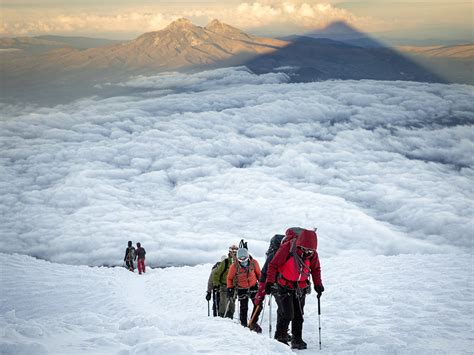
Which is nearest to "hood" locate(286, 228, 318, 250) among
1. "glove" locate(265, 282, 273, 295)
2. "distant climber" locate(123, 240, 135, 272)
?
"glove" locate(265, 282, 273, 295)

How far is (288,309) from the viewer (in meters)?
6.72

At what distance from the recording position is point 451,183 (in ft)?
518

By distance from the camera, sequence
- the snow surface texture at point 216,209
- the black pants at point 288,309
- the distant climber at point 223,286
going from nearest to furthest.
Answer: the black pants at point 288,309, the distant climber at point 223,286, the snow surface texture at point 216,209

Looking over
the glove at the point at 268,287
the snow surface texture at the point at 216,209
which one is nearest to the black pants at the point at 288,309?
the glove at the point at 268,287

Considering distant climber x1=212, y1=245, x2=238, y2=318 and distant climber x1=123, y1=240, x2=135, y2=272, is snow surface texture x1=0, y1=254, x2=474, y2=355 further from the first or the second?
distant climber x1=123, y1=240, x2=135, y2=272

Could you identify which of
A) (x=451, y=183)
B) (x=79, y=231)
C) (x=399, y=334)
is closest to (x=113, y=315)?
(x=399, y=334)

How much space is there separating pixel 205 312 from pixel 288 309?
6.48 meters

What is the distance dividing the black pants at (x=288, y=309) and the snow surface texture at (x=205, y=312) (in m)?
0.47

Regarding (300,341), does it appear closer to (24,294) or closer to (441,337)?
(441,337)

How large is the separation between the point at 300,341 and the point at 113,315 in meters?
6.91

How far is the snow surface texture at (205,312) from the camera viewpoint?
19.1 ft

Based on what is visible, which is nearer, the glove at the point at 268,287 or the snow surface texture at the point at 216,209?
the glove at the point at 268,287

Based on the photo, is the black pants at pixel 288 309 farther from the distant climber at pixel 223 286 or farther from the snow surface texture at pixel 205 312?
the distant climber at pixel 223 286

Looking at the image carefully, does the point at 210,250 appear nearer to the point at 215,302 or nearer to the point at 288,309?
the point at 215,302
